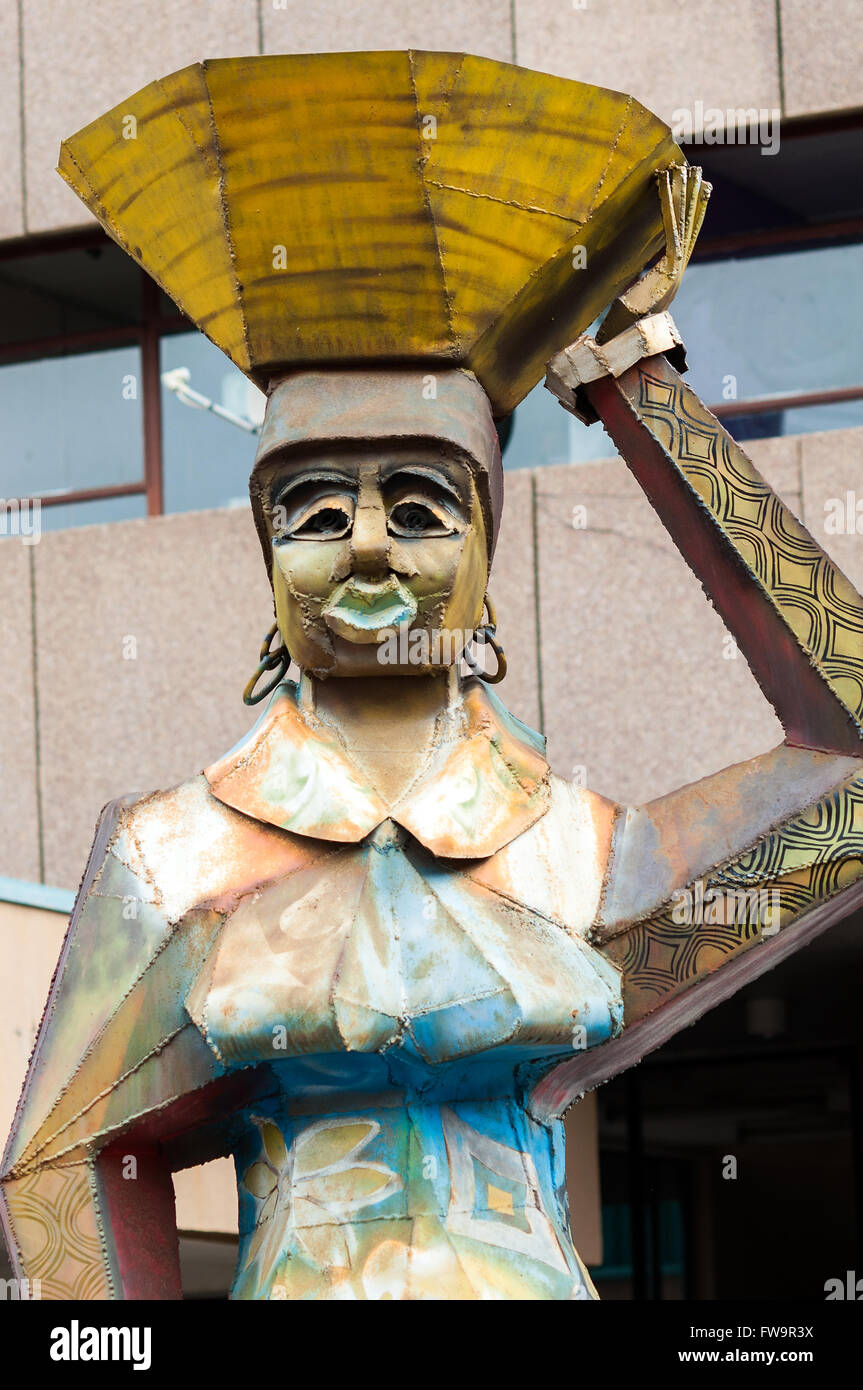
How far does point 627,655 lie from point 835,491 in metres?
1.19

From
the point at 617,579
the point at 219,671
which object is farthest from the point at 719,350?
the point at 219,671

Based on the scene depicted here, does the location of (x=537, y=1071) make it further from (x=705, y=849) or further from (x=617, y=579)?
(x=617, y=579)

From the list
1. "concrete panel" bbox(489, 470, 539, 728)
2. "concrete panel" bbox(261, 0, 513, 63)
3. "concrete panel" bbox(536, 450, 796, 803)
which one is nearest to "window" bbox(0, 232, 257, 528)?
"concrete panel" bbox(261, 0, 513, 63)

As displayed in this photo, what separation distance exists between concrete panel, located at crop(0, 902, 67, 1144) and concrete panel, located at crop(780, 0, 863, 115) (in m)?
5.22

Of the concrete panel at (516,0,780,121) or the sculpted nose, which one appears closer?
the sculpted nose

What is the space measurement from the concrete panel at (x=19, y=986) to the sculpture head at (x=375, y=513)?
3.16 metres

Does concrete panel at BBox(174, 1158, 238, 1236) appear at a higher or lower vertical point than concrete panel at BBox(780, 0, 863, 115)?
lower

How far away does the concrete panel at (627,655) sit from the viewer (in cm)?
1134

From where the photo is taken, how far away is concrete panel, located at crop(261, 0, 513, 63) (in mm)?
11820

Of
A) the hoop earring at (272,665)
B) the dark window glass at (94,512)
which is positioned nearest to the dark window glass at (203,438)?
the dark window glass at (94,512)

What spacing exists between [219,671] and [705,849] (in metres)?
6.54

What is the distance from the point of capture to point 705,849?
228 inches

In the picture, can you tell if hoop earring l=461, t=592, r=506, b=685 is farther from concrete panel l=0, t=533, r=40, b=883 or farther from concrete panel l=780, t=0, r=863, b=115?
concrete panel l=0, t=533, r=40, b=883

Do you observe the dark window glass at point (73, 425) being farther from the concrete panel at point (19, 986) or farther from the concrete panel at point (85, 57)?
the concrete panel at point (19, 986)
